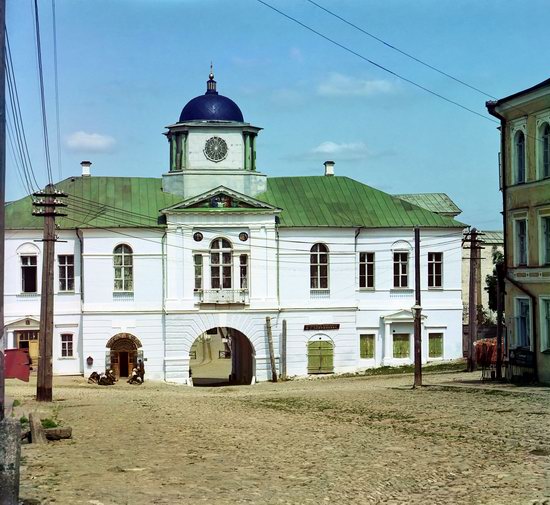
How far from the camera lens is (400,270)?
50.7 metres

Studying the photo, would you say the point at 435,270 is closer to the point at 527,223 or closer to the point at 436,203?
the point at 436,203

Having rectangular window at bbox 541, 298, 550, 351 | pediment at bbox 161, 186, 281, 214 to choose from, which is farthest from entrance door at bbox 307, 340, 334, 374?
rectangular window at bbox 541, 298, 550, 351

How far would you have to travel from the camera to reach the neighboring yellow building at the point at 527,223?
31797mm

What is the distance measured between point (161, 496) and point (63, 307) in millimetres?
35372

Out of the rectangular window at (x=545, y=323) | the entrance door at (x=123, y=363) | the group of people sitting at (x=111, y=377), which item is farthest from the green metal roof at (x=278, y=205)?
the rectangular window at (x=545, y=323)

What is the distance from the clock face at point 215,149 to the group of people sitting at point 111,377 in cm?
1060

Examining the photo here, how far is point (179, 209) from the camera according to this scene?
47906 millimetres

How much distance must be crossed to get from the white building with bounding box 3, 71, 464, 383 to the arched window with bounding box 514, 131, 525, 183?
16.9 meters

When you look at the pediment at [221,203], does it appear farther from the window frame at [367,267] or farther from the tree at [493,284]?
the tree at [493,284]

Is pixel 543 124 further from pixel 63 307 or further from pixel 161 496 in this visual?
pixel 63 307

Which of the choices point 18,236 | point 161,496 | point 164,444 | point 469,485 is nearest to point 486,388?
point 164,444

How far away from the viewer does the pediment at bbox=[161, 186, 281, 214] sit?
4781 centimetres

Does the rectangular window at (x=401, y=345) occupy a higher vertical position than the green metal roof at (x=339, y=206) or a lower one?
lower

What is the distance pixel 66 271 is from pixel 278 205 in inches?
420
